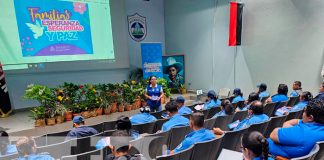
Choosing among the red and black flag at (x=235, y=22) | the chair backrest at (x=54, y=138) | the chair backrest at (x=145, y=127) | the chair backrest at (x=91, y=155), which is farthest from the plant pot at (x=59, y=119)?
the red and black flag at (x=235, y=22)

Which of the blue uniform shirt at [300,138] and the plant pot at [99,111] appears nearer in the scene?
the blue uniform shirt at [300,138]

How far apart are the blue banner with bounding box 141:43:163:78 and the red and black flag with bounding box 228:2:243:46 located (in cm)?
264

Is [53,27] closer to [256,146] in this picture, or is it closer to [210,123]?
[210,123]

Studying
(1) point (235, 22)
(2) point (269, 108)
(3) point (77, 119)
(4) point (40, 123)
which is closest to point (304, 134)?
(2) point (269, 108)

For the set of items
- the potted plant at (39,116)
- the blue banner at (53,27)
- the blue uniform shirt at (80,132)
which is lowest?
the potted plant at (39,116)

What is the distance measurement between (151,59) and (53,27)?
3.32 metres

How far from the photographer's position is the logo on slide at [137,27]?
859 cm

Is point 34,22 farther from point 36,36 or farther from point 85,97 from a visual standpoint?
point 85,97

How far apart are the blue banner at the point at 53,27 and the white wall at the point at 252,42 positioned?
158 inches

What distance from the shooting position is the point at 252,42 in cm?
698

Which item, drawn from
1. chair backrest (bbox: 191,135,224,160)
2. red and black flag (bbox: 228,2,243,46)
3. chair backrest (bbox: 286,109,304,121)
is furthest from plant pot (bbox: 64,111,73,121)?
red and black flag (bbox: 228,2,243,46)

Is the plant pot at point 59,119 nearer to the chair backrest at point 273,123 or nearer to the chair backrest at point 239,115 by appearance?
the chair backrest at point 239,115

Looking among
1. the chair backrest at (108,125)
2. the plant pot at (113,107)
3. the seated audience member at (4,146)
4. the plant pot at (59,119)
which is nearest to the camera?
the seated audience member at (4,146)

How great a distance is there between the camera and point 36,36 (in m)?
5.91
